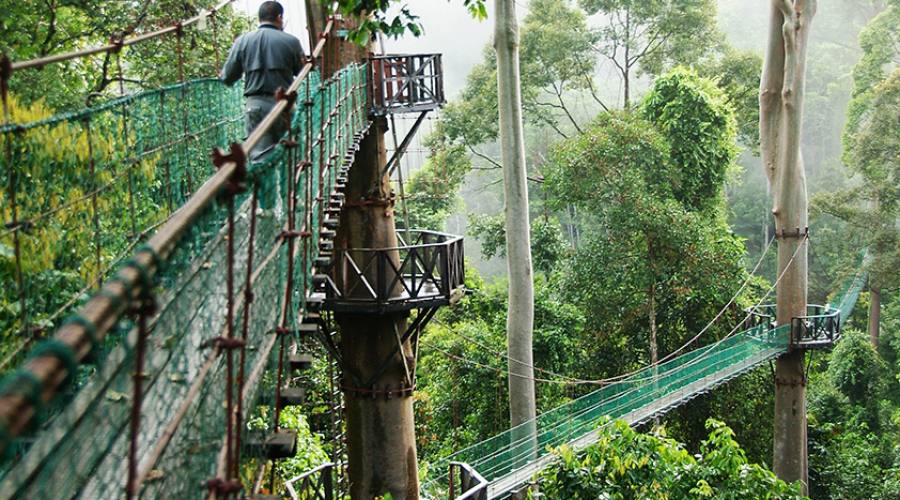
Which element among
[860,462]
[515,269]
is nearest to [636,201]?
[515,269]

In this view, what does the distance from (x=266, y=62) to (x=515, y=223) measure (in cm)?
614

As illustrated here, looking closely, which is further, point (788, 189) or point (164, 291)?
point (788, 189)

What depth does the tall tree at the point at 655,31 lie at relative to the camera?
685 inches

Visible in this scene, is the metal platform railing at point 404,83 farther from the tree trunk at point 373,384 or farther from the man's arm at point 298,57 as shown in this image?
the man's arm at point 298,57

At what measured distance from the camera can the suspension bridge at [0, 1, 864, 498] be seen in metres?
1.35

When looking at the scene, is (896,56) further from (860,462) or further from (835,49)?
(860,462)

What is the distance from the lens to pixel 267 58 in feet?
12.8

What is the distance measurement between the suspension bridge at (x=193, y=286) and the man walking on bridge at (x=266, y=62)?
0.14 m

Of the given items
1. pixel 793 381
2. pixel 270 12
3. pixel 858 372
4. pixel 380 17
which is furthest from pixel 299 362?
pixel 858 372

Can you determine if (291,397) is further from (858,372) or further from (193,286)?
(858,372)

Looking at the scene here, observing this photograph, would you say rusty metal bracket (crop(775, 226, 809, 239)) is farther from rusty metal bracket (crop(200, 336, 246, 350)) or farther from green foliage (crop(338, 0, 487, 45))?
rusty metal bracket (crop(200, 336, 246, 350))

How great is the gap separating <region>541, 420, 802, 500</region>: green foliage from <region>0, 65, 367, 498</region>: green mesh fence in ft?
9.40

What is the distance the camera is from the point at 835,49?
1179 inches

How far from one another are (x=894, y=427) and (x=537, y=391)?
6897 millimetres
